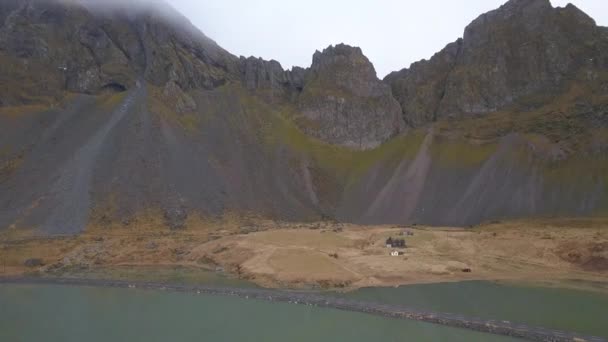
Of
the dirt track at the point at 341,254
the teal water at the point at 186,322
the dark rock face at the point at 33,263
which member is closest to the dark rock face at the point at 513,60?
the dirt track at the point at 341,254

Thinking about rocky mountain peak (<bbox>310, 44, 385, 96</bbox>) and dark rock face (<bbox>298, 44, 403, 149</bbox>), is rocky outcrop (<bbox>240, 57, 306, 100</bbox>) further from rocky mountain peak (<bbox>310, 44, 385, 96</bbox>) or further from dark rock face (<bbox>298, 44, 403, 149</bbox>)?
rocky mountain peak (<bbox>310, 44, 385, 96</bbox>)

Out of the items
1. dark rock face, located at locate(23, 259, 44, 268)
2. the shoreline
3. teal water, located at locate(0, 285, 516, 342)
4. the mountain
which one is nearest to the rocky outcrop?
the mountain

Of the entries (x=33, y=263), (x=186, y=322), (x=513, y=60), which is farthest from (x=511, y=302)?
(x=513, y=60)

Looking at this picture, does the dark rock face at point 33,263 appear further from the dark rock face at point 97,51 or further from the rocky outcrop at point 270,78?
the rocky outcrop at point 270,78

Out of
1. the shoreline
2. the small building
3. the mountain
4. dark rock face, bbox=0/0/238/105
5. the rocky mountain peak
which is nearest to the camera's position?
the shoreline

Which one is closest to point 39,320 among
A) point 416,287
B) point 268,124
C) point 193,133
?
point 416,287

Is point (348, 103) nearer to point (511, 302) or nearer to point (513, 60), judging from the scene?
point (513, 60)
